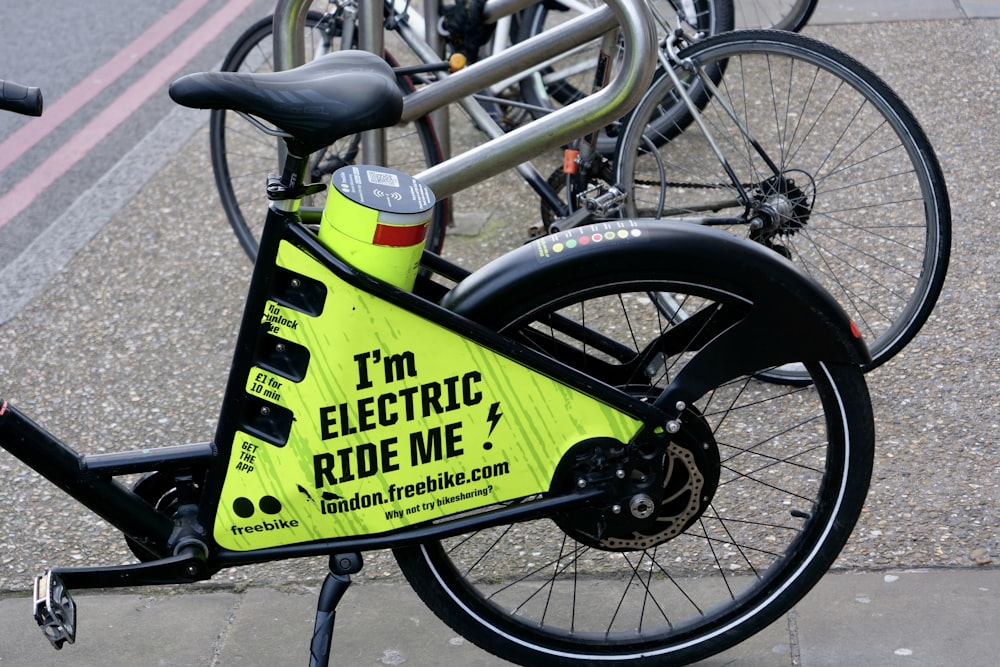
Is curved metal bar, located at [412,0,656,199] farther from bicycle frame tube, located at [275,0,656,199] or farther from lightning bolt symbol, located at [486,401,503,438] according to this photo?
lightning bolt symbol, located at [486,401,503,438]

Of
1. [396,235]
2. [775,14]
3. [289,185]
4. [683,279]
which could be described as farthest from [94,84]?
[683,279]

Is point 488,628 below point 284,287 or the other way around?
below

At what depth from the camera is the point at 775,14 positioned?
582 cm

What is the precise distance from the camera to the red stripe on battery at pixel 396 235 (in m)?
2.13

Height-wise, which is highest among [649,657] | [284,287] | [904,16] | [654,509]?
[904,16]

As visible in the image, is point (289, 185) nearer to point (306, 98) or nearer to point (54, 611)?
point (306, 98)

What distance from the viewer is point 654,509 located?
2.34 meters

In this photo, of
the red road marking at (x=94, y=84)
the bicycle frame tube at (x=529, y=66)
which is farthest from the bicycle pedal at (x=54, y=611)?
the red road marking at (x=94, y=84)

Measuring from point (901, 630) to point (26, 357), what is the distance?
3.02 meters

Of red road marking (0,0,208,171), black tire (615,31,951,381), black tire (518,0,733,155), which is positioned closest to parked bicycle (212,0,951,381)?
black tire (615,31,951,381)

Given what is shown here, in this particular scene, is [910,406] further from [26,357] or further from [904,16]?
[904,16]

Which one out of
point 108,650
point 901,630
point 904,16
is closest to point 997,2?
point 904,16

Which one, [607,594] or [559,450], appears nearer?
[559,450]

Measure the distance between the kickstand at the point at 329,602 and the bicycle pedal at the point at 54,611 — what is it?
20.0 inches
